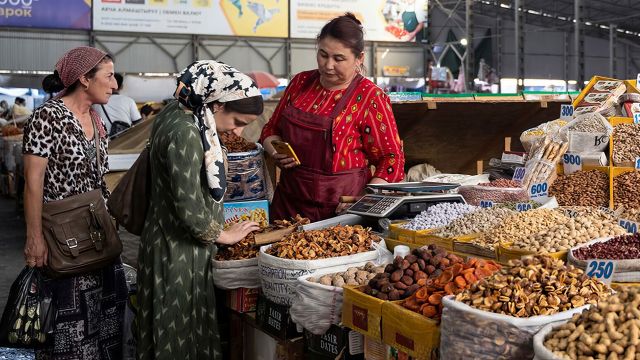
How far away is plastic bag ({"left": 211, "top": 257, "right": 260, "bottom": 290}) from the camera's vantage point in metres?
2.64

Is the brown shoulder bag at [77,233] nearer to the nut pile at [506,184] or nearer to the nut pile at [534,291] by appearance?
the nut pile at [506,184]

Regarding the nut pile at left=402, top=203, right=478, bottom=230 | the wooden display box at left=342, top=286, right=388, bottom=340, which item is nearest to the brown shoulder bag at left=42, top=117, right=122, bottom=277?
the nut pile at left=402, top=203, right=478, bottom=230

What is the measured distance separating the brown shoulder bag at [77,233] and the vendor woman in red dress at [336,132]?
2.66 feet

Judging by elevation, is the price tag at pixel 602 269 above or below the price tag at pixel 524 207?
below

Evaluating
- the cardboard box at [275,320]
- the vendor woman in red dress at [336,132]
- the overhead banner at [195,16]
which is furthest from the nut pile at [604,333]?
the overhead banner at [195,16]

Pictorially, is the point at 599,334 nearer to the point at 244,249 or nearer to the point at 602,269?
the point at 602,269

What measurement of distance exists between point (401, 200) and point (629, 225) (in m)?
0.83

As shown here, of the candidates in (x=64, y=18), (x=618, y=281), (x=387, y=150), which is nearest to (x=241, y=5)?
(x=64, y=18)

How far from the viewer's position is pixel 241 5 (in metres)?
20.5

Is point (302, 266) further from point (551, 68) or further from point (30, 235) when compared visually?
point (551, 68)

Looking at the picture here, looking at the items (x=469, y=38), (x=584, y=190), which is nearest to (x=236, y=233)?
(x=584, y=190)

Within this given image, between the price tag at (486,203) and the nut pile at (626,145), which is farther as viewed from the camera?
the nut pile at (626,145)

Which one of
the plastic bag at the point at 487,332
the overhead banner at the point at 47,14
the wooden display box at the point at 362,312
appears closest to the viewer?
the plastic bag at the point at 487,332

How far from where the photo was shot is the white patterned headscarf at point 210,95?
2.48m
